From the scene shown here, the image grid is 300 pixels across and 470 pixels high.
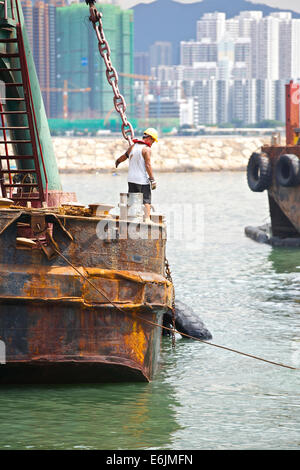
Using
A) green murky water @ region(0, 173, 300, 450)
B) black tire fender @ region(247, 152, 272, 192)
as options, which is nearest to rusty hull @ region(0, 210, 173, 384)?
green murky water @ region(0, 173, 300, 450)


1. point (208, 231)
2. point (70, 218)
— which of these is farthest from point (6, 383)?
point (208, 231)

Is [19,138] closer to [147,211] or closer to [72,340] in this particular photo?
[147,211]

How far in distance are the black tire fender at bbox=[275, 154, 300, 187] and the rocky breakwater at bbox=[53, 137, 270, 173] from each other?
174ft

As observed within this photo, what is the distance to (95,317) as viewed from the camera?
29.8 feet

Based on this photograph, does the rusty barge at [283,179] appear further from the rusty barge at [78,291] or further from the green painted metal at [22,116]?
the rusty barge at [78,291]

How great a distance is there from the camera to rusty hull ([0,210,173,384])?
8.91 m

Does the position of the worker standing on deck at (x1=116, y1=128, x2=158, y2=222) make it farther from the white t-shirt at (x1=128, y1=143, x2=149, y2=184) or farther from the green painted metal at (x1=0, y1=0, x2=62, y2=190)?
the green painted metal at (x1=0, y1=0, x2=62, y2=190)

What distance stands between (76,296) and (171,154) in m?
72.4

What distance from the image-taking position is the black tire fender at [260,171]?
24.1 metres

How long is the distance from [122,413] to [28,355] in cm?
106

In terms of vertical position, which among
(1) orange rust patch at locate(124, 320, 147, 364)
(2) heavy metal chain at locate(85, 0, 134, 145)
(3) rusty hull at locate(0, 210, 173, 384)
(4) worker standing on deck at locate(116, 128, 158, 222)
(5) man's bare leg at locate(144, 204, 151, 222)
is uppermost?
(2) heavy metal chain at locate(85, 0, 134, 145)

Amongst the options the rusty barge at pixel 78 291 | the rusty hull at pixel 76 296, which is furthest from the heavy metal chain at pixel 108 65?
the rusty hull at pixel 76 296

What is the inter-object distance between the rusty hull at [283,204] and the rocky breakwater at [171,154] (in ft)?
170

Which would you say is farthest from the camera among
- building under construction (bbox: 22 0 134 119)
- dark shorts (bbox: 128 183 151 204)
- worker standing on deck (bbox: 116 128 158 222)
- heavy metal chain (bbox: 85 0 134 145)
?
building under construction (bbox: 22 0 134 119)
